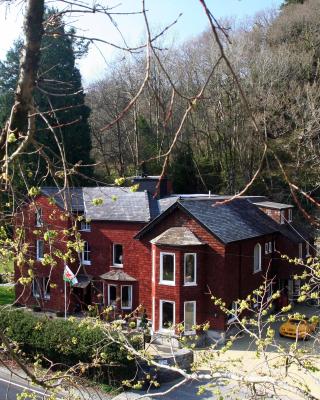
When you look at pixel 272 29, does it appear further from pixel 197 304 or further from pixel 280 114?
pixel 197 304

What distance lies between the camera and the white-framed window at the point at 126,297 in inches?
934

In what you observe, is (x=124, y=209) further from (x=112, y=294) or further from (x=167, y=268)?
(x=167, y=268)

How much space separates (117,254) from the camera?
24578mm

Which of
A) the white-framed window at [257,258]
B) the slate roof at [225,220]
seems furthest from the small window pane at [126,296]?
the white-framed window at [257,258]

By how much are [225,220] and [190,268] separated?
3.00 m

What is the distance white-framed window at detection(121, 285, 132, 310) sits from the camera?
77.8 feet

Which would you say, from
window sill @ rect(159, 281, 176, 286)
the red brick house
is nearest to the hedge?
the red brick house

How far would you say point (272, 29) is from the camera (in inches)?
1495

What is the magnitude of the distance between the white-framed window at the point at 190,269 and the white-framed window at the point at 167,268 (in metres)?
0.53

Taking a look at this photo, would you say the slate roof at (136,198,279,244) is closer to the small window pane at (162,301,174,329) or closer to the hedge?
the small window pane at (162,301,174,329)

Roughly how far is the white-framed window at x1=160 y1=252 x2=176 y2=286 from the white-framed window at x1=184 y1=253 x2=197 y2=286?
527 millimetres

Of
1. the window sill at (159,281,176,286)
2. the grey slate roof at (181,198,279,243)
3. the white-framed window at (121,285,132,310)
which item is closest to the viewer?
the window sill at (159,281,176,286)

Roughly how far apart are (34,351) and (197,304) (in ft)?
23.6

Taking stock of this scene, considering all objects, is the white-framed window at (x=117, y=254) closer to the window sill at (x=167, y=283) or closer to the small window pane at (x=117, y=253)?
the small window pane at (x=117, y=253)
